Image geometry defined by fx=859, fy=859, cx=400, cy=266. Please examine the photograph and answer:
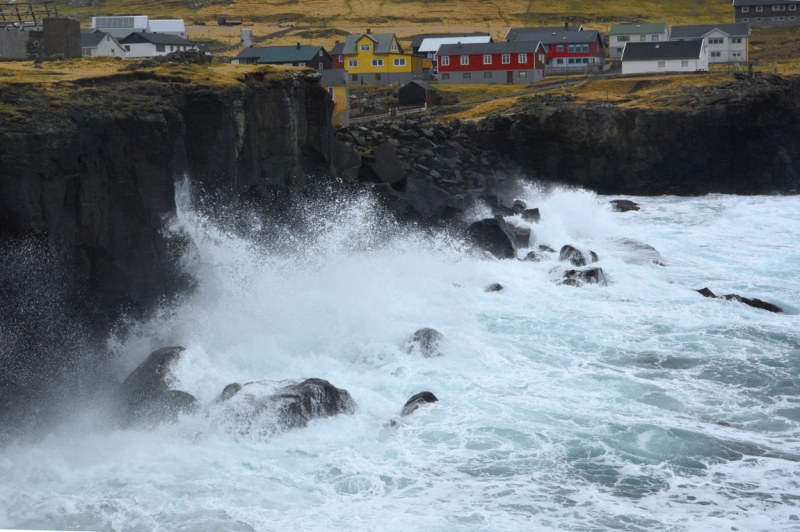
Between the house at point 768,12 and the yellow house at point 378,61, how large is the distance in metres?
52.7

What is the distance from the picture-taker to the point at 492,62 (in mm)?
77562

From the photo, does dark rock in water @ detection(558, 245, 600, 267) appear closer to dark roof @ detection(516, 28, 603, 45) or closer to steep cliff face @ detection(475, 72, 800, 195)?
steep cliff face @ detection(475, 72, 800, 195)

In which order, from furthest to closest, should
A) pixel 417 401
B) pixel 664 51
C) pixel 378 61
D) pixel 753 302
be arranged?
pixel 378 61, pixel 664 51, pixel 753 302, pixel 417 401

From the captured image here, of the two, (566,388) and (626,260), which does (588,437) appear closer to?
(566,388)

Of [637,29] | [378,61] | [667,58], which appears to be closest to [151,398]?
[667,58]

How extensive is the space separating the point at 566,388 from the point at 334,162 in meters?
17.2

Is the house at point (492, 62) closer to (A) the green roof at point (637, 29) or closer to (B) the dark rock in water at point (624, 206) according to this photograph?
(A) the green roof at point (637, 29)

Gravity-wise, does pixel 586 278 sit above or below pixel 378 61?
below

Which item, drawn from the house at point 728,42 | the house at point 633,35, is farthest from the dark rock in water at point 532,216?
the house at point 633,35

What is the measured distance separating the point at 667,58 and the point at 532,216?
1532 inches

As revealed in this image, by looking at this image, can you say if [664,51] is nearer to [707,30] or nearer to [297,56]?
[707,30]

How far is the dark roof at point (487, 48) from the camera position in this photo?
76.1 m

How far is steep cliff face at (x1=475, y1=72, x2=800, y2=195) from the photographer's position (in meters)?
48.6

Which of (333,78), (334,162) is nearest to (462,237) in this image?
(334,162)
